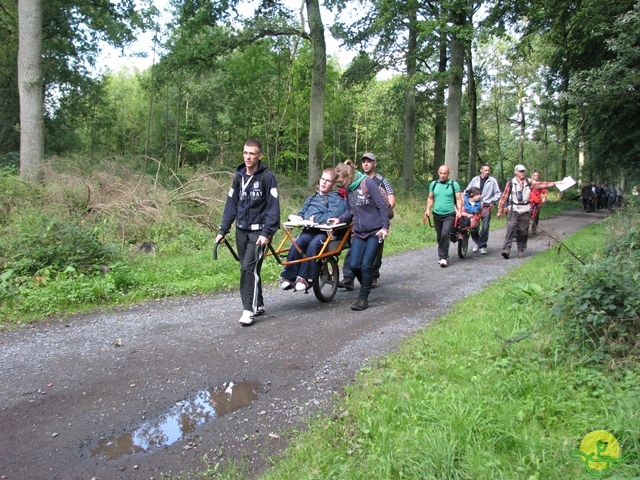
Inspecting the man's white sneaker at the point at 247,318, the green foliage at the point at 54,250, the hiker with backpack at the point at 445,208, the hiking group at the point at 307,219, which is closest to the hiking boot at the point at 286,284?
the hiking group at the point at 307,219

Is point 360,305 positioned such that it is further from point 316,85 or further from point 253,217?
point 316,85

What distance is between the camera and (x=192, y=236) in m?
11.6

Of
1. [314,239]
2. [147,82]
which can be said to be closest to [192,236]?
[314,239]

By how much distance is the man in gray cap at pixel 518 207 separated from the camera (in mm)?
10555

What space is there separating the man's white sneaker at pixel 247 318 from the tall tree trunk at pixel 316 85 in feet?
38.6

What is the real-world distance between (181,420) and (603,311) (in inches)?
139

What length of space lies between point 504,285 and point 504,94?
4407 centimetres

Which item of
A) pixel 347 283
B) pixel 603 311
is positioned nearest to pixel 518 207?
pixel 347 283

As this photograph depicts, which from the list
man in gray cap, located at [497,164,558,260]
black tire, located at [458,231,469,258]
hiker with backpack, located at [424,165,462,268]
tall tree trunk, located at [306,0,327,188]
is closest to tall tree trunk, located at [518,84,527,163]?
tall tree trunk, located at [306,0,327,188]

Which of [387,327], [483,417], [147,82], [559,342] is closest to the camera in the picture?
[483,417]

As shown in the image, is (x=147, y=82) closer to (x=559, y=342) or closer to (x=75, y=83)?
(x=75, y=83)

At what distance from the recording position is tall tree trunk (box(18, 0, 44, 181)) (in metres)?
12.5

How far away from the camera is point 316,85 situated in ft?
56.7

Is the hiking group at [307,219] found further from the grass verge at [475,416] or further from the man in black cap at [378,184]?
the grass verge at [475,416]
